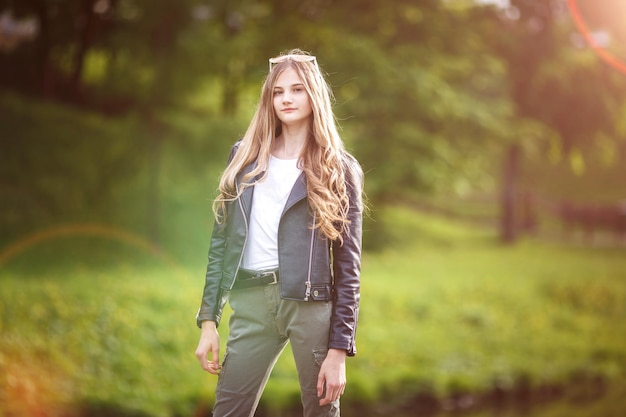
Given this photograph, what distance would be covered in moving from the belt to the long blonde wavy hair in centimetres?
20

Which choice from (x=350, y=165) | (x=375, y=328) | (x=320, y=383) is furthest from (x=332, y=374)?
(x=375, y=328)

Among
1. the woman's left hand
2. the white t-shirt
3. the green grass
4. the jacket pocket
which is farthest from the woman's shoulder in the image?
the green grass

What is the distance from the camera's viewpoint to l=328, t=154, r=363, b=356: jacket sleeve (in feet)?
8.04

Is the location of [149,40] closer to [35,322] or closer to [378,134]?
[378,134]

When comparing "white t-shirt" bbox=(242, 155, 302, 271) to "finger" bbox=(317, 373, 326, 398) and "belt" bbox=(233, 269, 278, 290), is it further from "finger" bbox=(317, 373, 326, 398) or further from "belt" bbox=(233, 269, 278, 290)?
"finger" bbox=(317, 373, 326, 398)

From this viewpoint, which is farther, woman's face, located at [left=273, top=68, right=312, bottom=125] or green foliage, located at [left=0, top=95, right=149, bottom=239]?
green foliage, located at [left=0, top=95, right=149, bottom=239]

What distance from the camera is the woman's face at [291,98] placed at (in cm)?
256

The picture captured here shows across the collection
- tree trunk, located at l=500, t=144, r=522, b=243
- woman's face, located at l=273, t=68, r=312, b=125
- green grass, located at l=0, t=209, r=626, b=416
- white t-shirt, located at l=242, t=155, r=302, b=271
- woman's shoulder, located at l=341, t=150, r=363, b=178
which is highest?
woman's face, located at l=273, t=68, r=312, b=125

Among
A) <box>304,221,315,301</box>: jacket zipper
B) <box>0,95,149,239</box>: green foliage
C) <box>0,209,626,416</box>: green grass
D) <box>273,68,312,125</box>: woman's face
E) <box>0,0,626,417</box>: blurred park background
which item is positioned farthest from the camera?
<box>0,95,149,239</box>: green foliage

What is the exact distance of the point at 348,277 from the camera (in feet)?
8.16

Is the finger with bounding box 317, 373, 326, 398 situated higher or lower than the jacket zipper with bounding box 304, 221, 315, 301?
lower

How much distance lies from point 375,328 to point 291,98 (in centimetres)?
801

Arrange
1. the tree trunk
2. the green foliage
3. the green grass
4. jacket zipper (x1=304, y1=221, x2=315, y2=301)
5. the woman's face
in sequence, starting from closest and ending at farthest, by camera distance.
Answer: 1. jacket zipper (x1=304, y1=221, x2=315, y2=301)
2. the woman's face
3. the green grass
4. the green foliage
5. the tree trunk

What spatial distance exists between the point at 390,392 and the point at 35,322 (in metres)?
4.03
